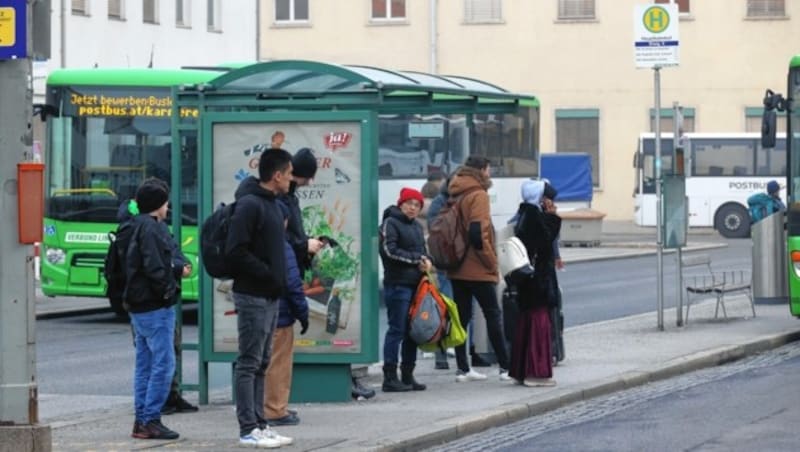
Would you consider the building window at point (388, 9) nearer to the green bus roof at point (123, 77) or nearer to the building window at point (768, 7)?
the building window at point (768, 7)

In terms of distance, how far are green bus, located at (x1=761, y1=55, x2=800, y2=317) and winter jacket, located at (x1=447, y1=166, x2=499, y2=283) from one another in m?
5.89

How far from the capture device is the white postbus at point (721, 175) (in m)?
54.3

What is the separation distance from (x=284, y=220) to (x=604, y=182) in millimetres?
48556

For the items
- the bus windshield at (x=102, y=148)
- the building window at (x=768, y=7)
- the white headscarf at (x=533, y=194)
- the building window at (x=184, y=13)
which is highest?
the building window at (x=768, y=7)

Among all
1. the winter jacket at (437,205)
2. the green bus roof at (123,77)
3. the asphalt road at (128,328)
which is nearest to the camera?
the asphalt road at (128,328)

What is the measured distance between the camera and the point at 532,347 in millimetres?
15383

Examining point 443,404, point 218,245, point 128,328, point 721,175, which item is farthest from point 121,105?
point 721,175

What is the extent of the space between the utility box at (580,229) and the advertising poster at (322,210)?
3322cm

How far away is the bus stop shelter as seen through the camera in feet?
46.3

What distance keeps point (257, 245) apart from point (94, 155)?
13.3 m

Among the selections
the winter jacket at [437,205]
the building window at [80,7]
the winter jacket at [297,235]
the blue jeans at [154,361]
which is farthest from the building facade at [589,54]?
the blue jeans at [154,361]

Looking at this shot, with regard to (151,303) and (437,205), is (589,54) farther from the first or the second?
(151,303)

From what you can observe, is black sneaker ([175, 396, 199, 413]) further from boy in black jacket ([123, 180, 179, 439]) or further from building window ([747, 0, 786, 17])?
building window ([747, 0, 786, 17])

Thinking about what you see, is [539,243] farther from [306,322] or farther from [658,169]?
[658,169]
